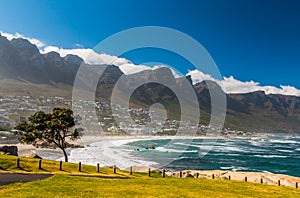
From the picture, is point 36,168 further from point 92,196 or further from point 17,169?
point 92,196

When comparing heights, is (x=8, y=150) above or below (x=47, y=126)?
below

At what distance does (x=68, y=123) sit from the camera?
173 ft

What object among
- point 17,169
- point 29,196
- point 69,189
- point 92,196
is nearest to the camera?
point 29,196

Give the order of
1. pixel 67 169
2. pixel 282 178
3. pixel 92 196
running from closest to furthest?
pixel 92 196 → pixel 67 169 → pixel 282 178

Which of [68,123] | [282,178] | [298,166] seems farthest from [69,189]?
[298,166]

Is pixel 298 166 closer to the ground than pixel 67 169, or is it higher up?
closer to the ground

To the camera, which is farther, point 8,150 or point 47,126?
point 8,150

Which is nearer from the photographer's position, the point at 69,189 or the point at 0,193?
the point at 0,193

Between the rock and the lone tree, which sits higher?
the lone tree

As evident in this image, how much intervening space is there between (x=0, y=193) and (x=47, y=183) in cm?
497

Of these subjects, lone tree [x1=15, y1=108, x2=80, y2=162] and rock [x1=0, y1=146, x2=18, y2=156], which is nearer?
rock [x1=0, y1=146, x2=18, y2=156]

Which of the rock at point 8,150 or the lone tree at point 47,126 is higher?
the lone tree at point 47,126

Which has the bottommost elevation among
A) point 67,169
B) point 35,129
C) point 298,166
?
point 298,166

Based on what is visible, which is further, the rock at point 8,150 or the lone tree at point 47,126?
the lone tree at point 47,126
